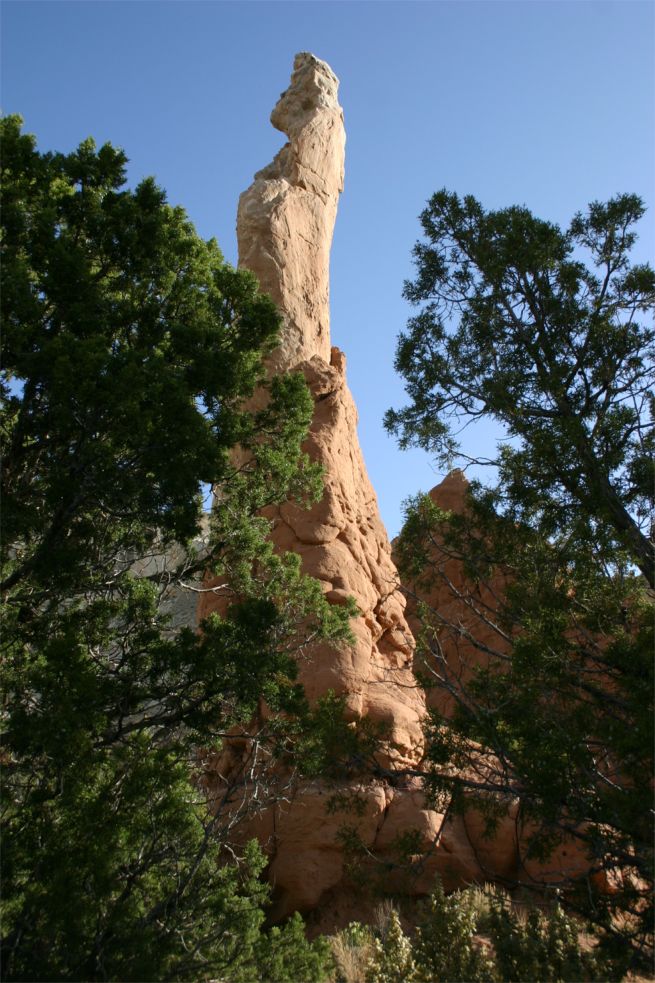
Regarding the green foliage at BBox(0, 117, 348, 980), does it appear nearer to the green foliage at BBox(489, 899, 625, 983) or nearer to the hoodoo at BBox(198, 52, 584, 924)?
the hoodoo at BBox(198, 52, 584, 924)

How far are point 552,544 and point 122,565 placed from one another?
5.60 m

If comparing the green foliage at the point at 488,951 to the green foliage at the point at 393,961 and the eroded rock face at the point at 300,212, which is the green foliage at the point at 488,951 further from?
the eroded rock face at the point at 300,212

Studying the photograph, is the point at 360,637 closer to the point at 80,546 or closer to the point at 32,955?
the point at 80,546

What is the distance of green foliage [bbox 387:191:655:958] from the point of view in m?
7.58

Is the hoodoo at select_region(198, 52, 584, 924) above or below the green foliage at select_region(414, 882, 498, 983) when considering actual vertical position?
above

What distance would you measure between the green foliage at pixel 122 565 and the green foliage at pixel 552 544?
206cm

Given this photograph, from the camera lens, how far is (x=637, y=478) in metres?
9.88

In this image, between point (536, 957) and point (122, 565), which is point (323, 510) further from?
point (536, 957)

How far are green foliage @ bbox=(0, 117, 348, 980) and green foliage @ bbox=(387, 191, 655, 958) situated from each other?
206 cm

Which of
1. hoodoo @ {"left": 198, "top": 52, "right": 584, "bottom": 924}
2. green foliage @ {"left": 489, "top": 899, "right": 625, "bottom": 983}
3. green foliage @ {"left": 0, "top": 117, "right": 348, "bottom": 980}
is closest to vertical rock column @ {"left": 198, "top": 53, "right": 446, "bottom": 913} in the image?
hoodoo @ {"left": 198, "top": 52, "right": 584, "bottom": 924}

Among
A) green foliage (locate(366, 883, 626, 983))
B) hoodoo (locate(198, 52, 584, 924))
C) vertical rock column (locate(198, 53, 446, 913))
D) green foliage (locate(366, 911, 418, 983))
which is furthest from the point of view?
vertical rock column (locate(198, 53, 446, 913))

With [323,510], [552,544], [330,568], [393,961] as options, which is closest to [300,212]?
[323,510]

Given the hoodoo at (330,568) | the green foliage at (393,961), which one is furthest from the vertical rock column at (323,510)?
the green foliage at (393,961)

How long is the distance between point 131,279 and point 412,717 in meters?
8.68
